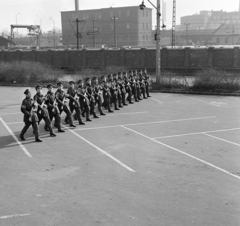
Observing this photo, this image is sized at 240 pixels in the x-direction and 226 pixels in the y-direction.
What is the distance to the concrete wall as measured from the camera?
45.6 meters

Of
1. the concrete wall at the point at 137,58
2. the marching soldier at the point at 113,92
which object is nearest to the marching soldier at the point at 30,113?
the marching soldier at the point at 113,92

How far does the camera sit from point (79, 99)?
51.3 feet

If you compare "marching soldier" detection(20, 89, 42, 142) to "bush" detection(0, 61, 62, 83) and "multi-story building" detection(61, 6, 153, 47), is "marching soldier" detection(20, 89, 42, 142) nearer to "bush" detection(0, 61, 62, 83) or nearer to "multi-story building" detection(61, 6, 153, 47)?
"bush" detection(0, 61, 62, 83)

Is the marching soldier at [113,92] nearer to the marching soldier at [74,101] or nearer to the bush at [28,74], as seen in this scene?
the marching soldier at [74,101]

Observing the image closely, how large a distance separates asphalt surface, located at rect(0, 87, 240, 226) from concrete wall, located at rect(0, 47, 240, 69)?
3173 centimetres

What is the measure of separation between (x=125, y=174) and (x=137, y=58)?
1719 inches

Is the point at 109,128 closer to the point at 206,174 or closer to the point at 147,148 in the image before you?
the point at 147,148

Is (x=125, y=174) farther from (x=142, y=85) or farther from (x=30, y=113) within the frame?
(x=142, y=85)

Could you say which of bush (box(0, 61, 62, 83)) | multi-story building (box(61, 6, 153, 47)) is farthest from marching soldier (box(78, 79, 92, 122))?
multi-story building (box(61, 6, 153, 47))

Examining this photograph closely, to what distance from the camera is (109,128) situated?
14.2 meters

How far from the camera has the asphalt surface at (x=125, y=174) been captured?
6723mm

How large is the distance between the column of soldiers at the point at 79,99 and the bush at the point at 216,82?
4597mm

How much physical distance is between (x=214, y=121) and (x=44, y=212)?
34.5 feet

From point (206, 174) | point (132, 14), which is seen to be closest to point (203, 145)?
point (206, 174)
